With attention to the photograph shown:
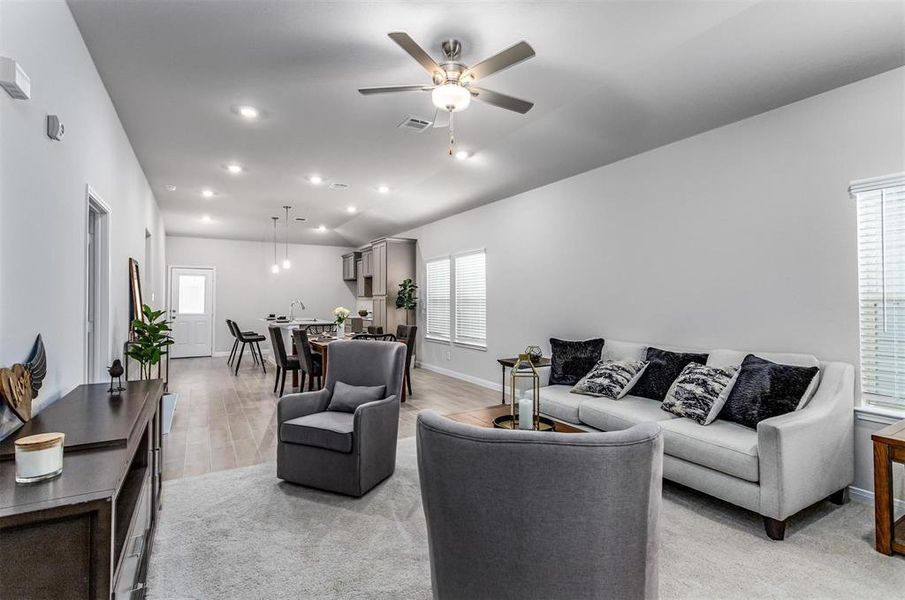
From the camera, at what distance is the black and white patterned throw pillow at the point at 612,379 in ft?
12.1

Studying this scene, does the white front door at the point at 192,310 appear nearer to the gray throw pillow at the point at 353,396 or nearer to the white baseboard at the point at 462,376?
the white baseboard at the point at 462,376

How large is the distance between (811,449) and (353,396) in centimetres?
289

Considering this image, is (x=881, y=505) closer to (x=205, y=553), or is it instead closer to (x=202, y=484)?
(x=205, y=553)

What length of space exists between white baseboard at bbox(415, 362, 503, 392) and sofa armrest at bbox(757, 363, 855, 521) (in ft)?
12.5

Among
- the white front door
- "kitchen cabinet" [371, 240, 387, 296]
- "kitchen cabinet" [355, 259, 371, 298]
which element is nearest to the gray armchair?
"kitchen cabinet" [371, 240, 387, 296]

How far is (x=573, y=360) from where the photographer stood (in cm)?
429

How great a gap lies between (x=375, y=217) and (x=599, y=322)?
5.06 metres

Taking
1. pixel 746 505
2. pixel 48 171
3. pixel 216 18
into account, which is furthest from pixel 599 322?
pixel 48 171

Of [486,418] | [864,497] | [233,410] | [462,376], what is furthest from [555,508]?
[462,376]

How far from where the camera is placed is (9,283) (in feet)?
5.57

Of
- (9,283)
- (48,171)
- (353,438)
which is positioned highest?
(48,171)

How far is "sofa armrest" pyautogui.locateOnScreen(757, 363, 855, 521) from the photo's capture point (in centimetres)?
235

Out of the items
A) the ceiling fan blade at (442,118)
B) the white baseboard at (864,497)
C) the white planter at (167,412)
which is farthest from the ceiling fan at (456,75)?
the white planter at (167,412)

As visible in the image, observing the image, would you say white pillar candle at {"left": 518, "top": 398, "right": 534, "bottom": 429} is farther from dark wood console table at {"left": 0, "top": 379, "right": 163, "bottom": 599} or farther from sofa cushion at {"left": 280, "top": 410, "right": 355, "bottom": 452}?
dark wood console table at {"left": 0, "top": 379, "right": 163, "bottom": 599}
